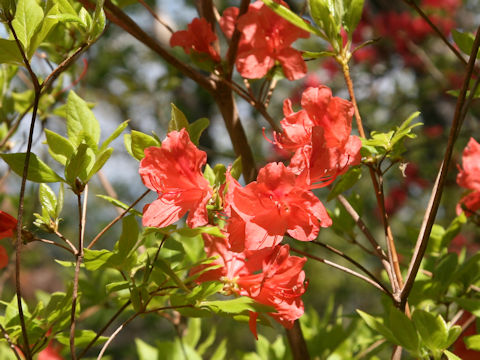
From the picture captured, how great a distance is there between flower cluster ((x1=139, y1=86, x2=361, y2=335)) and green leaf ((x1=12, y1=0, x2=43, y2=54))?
15 cm

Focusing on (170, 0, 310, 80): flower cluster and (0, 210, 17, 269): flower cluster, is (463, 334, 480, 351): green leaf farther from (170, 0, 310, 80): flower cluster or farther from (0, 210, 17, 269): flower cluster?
(0, 210, 17, 269): flower cluster

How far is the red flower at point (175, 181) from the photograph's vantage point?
55 centimetres

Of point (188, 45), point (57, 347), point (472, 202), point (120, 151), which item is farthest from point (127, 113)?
point (472, 202)

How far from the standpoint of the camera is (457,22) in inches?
133

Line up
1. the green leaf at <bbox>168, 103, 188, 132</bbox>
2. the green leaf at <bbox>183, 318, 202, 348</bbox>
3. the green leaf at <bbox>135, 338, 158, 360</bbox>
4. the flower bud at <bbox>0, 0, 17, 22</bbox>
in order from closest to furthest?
the flower bud at <bbox>0, 0, 17, 22</bbox>, the green leaf at <bbox>168, 103, 188, 132</bbox>, the green leaf at <bbox>135, 338, 158, 360</bbox>, the green leaf at <bbox>183, 318, 202, 348</bbox>

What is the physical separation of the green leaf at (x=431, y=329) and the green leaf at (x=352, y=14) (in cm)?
34

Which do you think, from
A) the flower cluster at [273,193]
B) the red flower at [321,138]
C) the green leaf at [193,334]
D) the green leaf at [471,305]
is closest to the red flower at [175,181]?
the flower cluster at [273,193]

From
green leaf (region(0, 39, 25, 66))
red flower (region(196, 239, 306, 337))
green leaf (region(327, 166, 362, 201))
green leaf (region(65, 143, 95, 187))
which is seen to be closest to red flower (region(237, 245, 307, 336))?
red flower (region(196, 239, 306, 337))

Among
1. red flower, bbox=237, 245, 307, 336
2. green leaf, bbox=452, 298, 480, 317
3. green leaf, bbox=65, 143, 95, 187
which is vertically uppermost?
green leaf, bbox=65, 143, 95, 187

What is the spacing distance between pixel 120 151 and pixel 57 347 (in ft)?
6.23

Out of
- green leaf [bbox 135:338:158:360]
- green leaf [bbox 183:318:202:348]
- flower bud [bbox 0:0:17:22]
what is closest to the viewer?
A: flower bud [bbox 0:0:17:22]

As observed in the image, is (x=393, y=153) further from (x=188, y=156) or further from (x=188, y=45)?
(x=188, y=45)

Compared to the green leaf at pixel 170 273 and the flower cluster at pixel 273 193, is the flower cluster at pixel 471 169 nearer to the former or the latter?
the flower cluster at pixel 273 193

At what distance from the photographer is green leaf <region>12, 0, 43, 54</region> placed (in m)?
0.52
